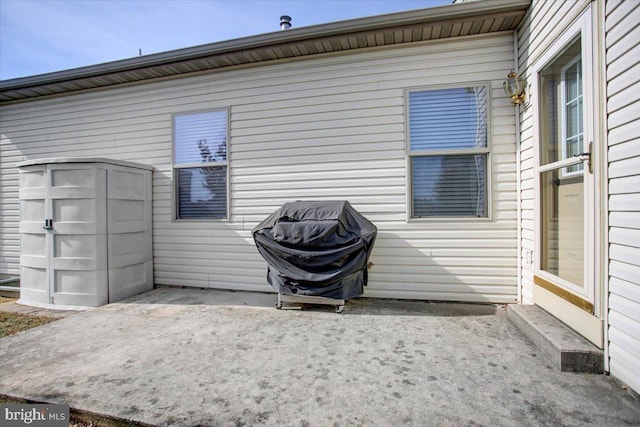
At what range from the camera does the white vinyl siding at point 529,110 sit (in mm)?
2716

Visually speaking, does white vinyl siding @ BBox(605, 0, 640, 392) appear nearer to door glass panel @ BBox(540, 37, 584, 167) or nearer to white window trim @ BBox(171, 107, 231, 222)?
door glass panel @ BBox(540, 37, 584, 167)

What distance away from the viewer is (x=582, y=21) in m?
2.22

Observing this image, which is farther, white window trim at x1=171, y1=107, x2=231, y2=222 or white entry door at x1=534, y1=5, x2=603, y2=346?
white window trim at x1=171, y1=107, x2=231, y2=222

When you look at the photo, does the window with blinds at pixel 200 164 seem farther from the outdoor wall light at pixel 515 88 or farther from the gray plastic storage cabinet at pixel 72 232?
the outdoor wall light at pixel 515 88

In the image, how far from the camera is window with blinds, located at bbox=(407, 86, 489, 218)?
3.59 m

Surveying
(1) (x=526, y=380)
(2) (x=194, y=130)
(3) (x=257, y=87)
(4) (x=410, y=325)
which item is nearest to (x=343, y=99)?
(3) (x=257, y=87)

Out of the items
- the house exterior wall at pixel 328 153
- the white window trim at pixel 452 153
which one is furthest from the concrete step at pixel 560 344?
the white window trim at pixel 452 153

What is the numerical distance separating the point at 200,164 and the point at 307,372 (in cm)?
347

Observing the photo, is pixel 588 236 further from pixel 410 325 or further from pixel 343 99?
pixel 343 99

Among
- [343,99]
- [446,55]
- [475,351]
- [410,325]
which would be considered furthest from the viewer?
[343,99]

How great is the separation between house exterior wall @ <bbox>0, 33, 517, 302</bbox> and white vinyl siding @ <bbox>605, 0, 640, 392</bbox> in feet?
5.04

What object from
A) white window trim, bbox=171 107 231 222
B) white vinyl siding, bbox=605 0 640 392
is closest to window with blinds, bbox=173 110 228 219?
white window trim, bbox=171 107 231 222

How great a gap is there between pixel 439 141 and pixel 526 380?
2.59 m

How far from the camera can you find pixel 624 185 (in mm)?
1889
